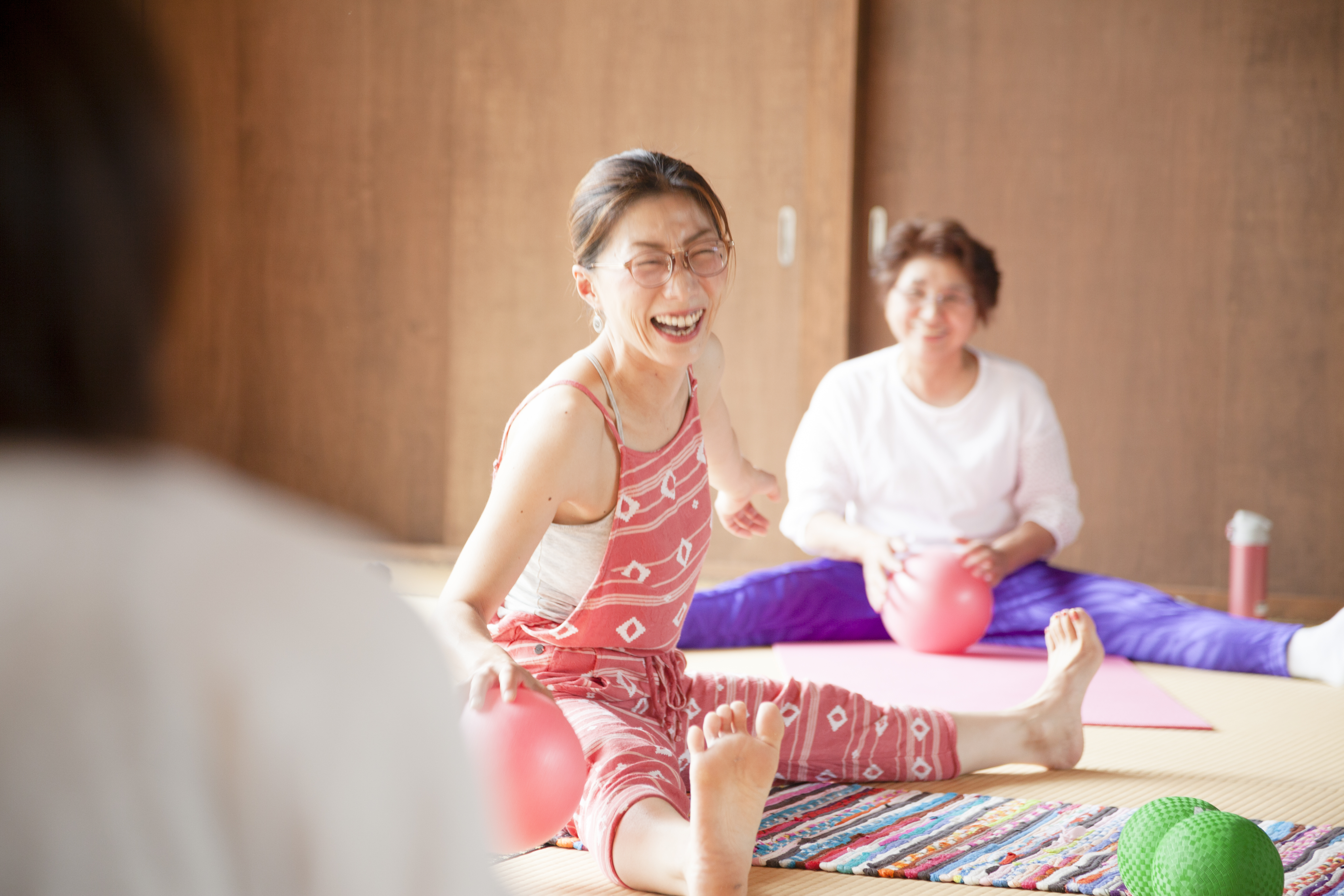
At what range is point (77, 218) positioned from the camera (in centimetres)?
54

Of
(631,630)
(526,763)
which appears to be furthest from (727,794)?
(631,630)

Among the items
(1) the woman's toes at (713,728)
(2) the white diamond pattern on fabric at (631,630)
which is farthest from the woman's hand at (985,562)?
(1) the woman's toes at (713,728)

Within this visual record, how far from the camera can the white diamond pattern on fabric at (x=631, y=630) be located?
1933mm

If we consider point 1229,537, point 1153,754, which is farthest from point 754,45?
point 1153,754

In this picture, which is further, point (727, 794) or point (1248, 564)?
point (1248, 564)

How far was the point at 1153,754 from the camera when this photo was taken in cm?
233

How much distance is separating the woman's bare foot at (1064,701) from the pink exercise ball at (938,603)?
2.15 ft

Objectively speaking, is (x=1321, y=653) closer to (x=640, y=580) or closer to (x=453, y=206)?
(x=640, y=580)

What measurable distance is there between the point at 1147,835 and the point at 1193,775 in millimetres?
707

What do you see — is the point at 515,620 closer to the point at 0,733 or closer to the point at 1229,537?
the point at 0,733

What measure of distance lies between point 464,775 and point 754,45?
4.26m

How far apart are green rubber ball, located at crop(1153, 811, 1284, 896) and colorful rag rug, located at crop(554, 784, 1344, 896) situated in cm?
13

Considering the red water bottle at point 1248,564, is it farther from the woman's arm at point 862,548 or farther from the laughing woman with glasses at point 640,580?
the laughing woman with glasses at point 640,580

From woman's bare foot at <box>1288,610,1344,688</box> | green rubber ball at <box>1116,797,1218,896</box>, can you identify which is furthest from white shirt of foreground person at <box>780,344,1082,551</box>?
green rubber ball at <box>1116,797,1218,896</box>
